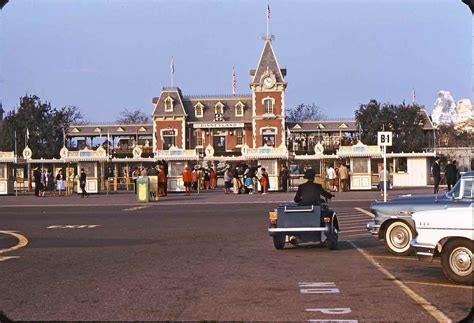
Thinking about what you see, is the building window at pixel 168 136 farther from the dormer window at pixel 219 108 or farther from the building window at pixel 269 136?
the building window at pixel 269 136

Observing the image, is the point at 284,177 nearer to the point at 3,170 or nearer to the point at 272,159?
the point at 272,159

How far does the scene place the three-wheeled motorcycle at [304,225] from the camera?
1505 cm

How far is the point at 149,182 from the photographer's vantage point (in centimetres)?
3781

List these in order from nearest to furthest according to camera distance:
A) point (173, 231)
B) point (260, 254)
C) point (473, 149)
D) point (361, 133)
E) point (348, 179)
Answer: point (260, 254)
point (173, 231)
point (348, 179)
point (473, 149)
point (361, 133)

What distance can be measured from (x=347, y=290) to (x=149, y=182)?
1115 inches

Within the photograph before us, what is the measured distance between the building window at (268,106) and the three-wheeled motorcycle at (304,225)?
74.0 meters

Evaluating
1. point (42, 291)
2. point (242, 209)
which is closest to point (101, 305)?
point (42, 291)

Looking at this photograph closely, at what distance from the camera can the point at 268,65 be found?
88.6 meters

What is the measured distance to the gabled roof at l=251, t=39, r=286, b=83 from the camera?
88375 mm

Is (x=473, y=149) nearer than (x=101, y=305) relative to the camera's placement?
No

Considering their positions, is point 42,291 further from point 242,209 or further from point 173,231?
point 242,209

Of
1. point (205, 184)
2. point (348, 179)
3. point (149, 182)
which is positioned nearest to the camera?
point (149, 182)

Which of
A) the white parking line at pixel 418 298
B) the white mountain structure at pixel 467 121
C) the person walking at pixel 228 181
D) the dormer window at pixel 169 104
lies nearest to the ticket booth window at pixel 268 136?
the dormer window at pixel 169 104

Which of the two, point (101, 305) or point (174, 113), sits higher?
point (174, 113)
